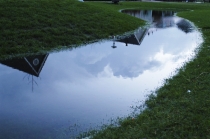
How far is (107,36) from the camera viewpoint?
781 inches

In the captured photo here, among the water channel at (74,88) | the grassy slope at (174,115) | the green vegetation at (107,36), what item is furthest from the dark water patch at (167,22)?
the grassy slope at (174,115)

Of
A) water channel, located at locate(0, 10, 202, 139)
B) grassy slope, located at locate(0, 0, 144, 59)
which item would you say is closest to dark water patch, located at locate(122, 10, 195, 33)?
grassy slope, located at locate(0, 0, 144, 59)

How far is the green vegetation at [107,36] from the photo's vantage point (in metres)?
6.83

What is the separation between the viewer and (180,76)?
11047mm

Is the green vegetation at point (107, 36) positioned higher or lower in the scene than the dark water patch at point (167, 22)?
higher

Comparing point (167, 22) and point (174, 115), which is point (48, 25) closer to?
point (174, 115)

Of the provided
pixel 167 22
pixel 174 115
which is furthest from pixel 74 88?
pixel 167 22

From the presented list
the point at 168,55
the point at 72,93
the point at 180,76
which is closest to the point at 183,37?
the point at 168,55

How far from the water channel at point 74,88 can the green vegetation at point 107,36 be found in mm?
770

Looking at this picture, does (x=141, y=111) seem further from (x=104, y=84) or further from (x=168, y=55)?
(x=168, y=55)

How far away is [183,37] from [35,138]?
17006 mm

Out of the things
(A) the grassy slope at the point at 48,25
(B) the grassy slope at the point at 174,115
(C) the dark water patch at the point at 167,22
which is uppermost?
(A) the grassy slope at the point at 48,25

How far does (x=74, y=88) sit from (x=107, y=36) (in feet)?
33.4

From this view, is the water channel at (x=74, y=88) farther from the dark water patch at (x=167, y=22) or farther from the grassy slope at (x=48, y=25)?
the dark water patch at (x=167, y=22)
